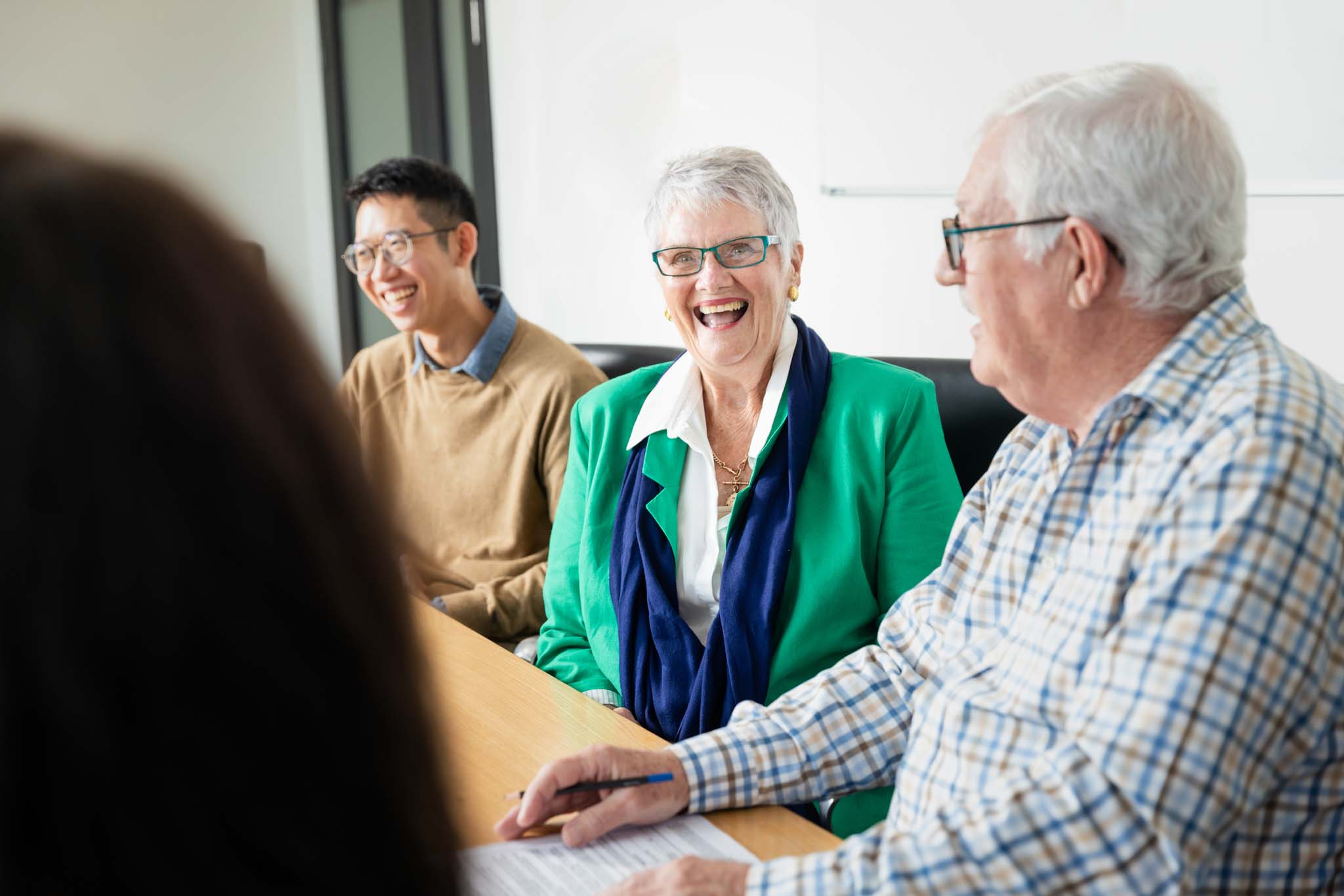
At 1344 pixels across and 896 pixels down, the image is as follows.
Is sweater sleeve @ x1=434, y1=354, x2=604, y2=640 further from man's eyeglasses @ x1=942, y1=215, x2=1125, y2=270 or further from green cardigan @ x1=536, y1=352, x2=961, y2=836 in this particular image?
man's eyeglasses @ x1=942, y1=215, x2=1125, y2=270

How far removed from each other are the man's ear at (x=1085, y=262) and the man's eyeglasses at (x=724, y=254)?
33.5 inches

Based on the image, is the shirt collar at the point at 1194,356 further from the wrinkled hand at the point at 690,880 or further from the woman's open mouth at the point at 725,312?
the woman's open mouth at the point at 725,312

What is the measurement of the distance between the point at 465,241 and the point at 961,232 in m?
1.78

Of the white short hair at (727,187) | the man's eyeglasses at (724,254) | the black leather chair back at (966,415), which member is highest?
the white short hair at (727,187)

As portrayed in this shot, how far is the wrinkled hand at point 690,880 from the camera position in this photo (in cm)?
90

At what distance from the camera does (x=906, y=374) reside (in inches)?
67.7

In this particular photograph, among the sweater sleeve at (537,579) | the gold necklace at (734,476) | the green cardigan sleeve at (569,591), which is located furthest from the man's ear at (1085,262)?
the sweater sleeve at (537,579)

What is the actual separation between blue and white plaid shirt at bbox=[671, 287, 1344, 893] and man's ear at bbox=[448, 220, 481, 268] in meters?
1.86

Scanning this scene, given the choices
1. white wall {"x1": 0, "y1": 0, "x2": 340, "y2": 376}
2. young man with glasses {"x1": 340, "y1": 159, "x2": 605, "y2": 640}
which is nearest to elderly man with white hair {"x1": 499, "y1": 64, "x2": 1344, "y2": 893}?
young man with glasses {"x1": 340, "y1": 159, "x2": 605, "y2": 640}

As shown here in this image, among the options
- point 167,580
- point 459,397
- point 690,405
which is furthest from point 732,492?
point 167,580

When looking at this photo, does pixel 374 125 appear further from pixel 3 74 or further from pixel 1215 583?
pixel 1215 583

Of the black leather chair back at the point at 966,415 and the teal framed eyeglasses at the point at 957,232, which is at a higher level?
the teal framed eyeglasses at the point at 957,232

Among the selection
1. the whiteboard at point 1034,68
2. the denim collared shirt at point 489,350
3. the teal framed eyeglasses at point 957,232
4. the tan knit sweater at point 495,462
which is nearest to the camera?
the teal framed eyeglasses at point 957,232

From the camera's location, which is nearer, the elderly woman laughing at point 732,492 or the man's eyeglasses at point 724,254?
the elderly woman laughing at point 732,492
